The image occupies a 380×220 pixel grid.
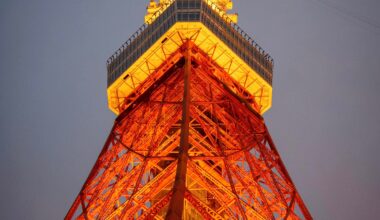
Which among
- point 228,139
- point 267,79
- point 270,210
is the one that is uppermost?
point 267,79

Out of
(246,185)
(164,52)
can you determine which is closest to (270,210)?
(246,185)

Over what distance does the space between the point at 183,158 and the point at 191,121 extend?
7.65 m

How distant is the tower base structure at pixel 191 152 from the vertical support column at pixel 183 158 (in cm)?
7

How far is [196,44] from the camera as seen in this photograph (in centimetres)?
6216

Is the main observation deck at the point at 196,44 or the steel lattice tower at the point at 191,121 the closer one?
the steel lattice tower at the point at 191,121

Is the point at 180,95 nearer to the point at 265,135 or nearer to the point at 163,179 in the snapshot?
the point at 265,135

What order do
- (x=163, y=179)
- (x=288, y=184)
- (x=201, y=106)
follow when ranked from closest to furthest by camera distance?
(x=163, y=179) → (x=288, y=184) → (x=201, y=106)

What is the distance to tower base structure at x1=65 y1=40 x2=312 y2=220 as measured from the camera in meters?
52.8

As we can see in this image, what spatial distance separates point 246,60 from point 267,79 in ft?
Answer: 5.64

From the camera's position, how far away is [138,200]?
176 feet

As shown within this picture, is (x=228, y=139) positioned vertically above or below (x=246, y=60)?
below

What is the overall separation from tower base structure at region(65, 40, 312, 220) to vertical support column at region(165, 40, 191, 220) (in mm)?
71

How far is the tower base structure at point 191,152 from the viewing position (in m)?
52.8

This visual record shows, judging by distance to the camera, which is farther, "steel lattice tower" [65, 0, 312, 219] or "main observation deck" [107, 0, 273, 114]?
"main observation deck" [107, 0, 273, 114]
